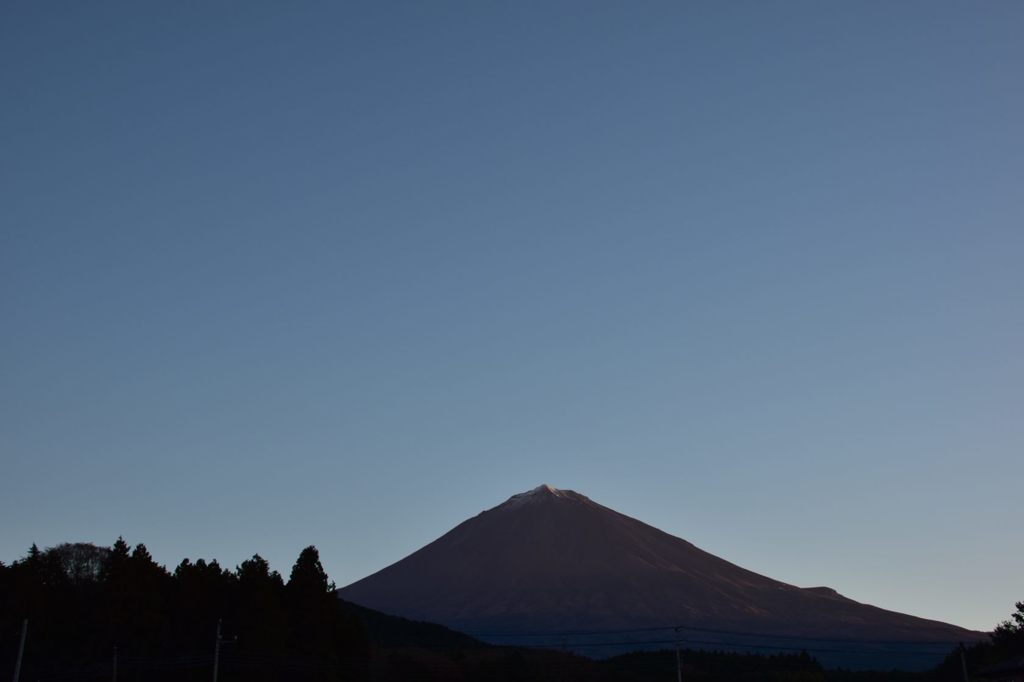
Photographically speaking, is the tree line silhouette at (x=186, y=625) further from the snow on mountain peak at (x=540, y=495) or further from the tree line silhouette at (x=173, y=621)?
the snow on mountain peak at (x=540, y=495)

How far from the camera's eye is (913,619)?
137 metres

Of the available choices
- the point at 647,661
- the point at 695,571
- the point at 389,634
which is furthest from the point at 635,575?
the point at 389,634

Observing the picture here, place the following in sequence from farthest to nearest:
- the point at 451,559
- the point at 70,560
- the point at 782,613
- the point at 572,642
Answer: the point at 451,559, the point at 782,613, the point at 572,642, the point at 70,560

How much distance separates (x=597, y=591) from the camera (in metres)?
134

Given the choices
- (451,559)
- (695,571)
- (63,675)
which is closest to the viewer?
(63,675)

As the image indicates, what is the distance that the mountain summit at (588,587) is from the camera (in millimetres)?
125500

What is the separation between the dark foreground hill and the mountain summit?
0.19m

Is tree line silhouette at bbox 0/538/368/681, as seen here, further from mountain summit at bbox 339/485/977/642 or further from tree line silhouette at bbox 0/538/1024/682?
mountain summit at bbox 339/485/977/642

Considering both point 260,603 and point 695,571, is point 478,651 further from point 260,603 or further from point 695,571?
point 695,571

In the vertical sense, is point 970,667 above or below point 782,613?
below

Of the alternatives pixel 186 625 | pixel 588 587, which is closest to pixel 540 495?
pixel 588 587

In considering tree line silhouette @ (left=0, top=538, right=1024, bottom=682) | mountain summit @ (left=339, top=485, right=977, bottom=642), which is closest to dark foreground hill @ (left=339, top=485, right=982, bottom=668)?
mountain summit @ (left=339, top=485, right=977, bottom=642)

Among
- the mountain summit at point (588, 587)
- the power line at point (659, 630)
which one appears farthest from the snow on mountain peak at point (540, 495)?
the power line at point (659, 630)

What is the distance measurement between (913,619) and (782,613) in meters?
19.0
